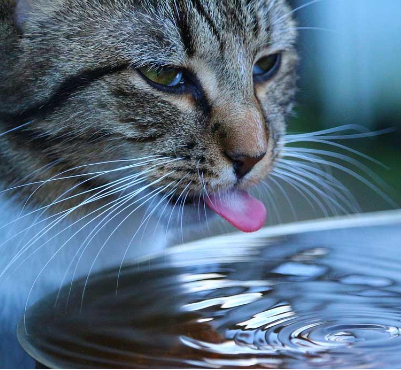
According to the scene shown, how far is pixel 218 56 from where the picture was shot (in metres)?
0.69

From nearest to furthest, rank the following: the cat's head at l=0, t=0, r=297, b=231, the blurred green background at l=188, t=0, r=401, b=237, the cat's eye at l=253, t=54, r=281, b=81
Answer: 1. the cat's head at l=0, t=0, r=297, b=231
2. the cat's eye at l=253, t=54, r=281, b=81
3. the blurred green background at l=188, t=0, r=401, b=237

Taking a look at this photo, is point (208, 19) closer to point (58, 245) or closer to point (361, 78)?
point (58, 245)

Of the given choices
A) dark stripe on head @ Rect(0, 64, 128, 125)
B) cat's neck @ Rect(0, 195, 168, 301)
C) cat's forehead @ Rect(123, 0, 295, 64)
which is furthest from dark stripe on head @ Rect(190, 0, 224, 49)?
cat's neck @ Rect(0, 195, 168, 301)

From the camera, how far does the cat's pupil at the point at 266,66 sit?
2.56 ft

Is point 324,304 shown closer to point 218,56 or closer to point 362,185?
point 218,56

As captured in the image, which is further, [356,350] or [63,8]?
[63,8]

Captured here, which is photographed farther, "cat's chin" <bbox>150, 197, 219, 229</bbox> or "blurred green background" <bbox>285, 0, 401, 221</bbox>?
"blurred green background" <bbox>285, 0, 401, 221</bbox>

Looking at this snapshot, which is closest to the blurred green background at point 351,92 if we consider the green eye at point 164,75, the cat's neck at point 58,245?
the cat's neck at point 58,245

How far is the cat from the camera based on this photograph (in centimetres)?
64

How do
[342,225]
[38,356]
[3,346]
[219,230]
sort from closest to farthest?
[38,356] → [3,346] → [342,225] → [219,230]

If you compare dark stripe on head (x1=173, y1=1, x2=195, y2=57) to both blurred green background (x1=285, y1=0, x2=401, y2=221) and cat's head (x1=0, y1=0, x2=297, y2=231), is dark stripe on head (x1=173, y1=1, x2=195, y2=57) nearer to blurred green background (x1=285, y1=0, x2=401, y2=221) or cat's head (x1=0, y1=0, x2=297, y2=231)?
cat's head (x1=0, y1=0, x2=297, y2=231)

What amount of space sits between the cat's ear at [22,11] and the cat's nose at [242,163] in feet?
0.81

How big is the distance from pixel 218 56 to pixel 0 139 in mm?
254

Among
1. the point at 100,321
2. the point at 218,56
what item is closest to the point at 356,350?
the point at 100,321
